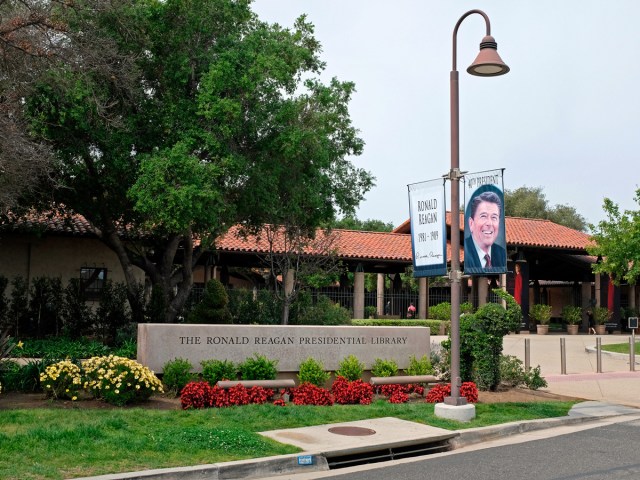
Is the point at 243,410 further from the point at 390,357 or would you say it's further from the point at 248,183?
the point at 248,183

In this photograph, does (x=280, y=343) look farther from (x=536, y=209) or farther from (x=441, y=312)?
(x=536, y=209)

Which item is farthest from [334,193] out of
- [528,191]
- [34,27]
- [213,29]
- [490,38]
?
[528,191]

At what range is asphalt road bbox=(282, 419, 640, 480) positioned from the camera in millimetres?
7723

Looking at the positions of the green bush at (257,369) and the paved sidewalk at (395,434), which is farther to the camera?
the green bush at (257,369)

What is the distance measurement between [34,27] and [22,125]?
210 cm

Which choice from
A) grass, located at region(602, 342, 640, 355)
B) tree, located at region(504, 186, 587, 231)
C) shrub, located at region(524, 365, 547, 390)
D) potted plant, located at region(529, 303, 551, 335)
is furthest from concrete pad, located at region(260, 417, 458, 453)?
tree, located at region(504, 186, 587, 231)

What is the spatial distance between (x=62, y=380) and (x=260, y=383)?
316 centimetres

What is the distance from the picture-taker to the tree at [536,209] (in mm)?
66562

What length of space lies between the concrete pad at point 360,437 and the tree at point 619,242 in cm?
2167

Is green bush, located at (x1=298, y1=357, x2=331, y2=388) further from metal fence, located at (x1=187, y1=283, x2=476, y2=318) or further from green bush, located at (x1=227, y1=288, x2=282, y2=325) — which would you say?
metal fence, located at (x1=187, y1=283, x2=476, y2=318)

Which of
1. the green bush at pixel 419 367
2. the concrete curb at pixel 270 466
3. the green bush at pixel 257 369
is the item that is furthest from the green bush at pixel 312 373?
the concrete curb at pixel 270 466

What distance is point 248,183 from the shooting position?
18.3 metres

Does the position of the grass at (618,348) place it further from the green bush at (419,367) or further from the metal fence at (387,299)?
the green bush at (419,367)

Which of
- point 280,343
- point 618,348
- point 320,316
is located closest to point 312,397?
point 280,343
